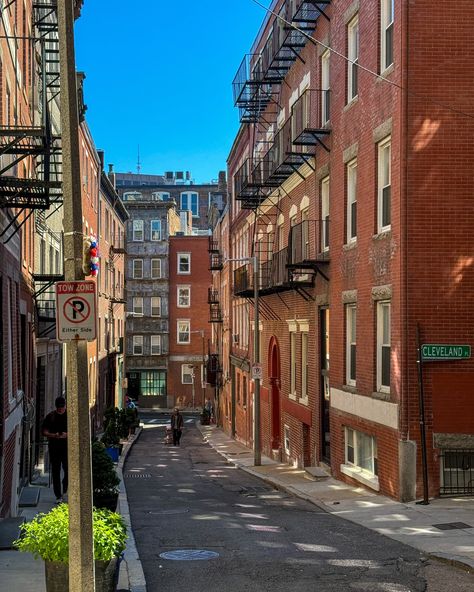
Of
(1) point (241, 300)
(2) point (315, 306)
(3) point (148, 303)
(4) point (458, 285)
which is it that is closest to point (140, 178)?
(3) point (148, 303)

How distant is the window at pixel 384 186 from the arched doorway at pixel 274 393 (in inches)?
564

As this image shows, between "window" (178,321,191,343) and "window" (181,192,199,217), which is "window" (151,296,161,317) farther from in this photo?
"window" (181,192,199,217)

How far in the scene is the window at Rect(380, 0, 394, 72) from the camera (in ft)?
58.4

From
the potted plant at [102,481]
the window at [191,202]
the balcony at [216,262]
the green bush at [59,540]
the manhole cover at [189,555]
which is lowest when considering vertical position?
the manhole cover at [189,555]

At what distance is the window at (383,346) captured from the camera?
58.9 feet

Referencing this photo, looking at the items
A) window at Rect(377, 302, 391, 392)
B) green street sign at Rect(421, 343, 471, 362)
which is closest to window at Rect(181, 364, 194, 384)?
window at Rect(377, 302, 391, 392)

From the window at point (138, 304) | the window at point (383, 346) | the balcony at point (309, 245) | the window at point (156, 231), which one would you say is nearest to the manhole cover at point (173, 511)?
the window at point (383, 346)

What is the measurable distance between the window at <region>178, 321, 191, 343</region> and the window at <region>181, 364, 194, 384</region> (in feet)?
7.73

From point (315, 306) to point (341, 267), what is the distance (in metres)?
3.40

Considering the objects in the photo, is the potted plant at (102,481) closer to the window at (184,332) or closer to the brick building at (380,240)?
the brick building at (380,240)

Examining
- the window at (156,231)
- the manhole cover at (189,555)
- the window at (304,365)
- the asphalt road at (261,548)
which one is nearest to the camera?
the asphalt road at (261,548)

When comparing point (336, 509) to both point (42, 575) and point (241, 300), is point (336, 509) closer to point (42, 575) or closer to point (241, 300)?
point (42, 575)

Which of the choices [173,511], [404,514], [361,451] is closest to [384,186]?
[361,451]

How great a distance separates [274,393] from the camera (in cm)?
3303
